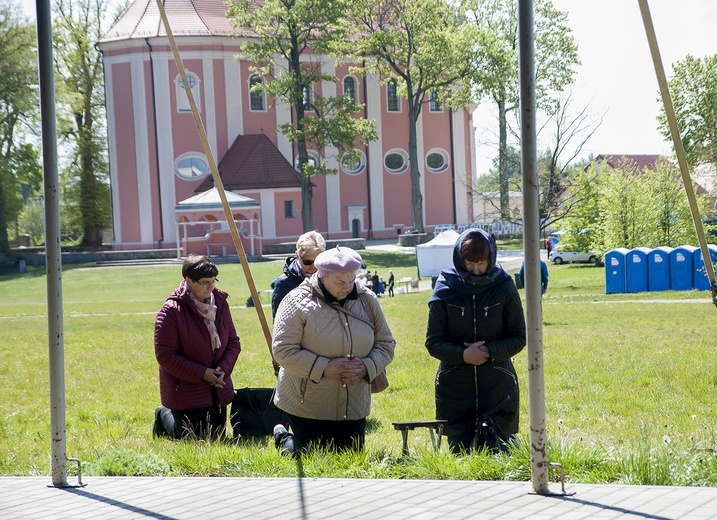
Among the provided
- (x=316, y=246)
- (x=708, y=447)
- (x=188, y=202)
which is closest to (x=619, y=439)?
(x=708, y=447)

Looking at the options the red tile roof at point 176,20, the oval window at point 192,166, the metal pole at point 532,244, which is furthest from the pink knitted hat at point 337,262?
the red tile roof at point 176,20

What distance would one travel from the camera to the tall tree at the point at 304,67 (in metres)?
55.6

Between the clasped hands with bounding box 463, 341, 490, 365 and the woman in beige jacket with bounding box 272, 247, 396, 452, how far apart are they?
0.48m

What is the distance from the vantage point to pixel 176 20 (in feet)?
201

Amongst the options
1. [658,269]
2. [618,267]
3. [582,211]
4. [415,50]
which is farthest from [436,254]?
[415,50]

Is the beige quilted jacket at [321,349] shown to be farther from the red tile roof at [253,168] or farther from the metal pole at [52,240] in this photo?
the red tile roof at [253,168]

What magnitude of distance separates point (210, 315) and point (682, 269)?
26342 millimetres

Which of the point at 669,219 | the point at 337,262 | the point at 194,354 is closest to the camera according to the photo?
the point at 337,262

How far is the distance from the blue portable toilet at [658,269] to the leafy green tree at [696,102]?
101 ft

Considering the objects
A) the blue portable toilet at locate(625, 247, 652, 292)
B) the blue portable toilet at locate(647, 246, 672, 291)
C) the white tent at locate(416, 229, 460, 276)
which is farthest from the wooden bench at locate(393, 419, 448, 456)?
the white tent at locate(416, 229, 460, 276)

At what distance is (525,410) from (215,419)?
3.41 m

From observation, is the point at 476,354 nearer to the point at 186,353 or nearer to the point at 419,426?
the point at 419,426

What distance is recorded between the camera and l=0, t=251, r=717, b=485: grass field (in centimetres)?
611

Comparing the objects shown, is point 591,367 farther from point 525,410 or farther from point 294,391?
point 294,391
